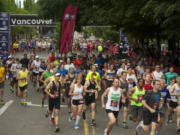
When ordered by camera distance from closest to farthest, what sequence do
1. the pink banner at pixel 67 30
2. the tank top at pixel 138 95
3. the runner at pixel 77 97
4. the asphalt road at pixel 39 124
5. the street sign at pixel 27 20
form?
the tank top at pixel 138 95
the asphalt road at pixel 39 124
the runner at pixel 77 97
the pink banner at pixel 67 30
the street sign at pixel 27 20

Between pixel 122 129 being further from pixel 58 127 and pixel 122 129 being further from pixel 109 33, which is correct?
pixel 109 33

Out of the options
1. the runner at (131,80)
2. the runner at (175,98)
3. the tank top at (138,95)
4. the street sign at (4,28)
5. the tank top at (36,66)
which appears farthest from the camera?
the street sign at (4,28)

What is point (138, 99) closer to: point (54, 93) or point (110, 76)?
point (54, 93)

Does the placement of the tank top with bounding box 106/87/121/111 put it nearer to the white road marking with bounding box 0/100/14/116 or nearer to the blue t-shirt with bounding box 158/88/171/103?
the blue t-shirt with bounding box 158/88/171/103

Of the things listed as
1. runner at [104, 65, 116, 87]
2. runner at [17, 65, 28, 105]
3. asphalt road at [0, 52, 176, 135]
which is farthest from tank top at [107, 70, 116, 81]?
runner at [17, 65, 28, 105]

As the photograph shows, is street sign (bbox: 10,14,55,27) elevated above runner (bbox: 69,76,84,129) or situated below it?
above

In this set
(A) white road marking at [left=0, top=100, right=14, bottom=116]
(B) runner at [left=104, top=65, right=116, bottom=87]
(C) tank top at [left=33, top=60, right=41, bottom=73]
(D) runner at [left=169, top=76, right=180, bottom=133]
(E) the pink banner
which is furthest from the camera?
(E) the pink banner

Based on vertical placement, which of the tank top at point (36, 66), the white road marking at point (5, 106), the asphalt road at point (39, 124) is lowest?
the asphalt road at point (39, 124)

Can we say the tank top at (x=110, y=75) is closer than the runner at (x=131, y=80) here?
No

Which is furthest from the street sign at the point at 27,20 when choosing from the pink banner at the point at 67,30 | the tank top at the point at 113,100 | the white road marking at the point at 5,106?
the tank top at the point at 113,100

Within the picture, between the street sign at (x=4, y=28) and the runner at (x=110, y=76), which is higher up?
the street sign at (x=4, y=28)

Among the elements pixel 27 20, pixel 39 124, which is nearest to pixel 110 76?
pixel 39 124

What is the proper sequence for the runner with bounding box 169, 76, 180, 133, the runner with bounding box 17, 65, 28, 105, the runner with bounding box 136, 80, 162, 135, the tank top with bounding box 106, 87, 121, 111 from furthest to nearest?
1. the runner with bounding box 17, 65, 28, 105
2. the runner with bounding box 169, 76, 180, 133
3. the tank top with bounding box 106, 87, 121, 111
4. the runner with bounding box 136, 80, 162, 135

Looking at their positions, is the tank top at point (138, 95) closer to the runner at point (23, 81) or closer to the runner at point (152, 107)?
the runner at point (152, 107)
